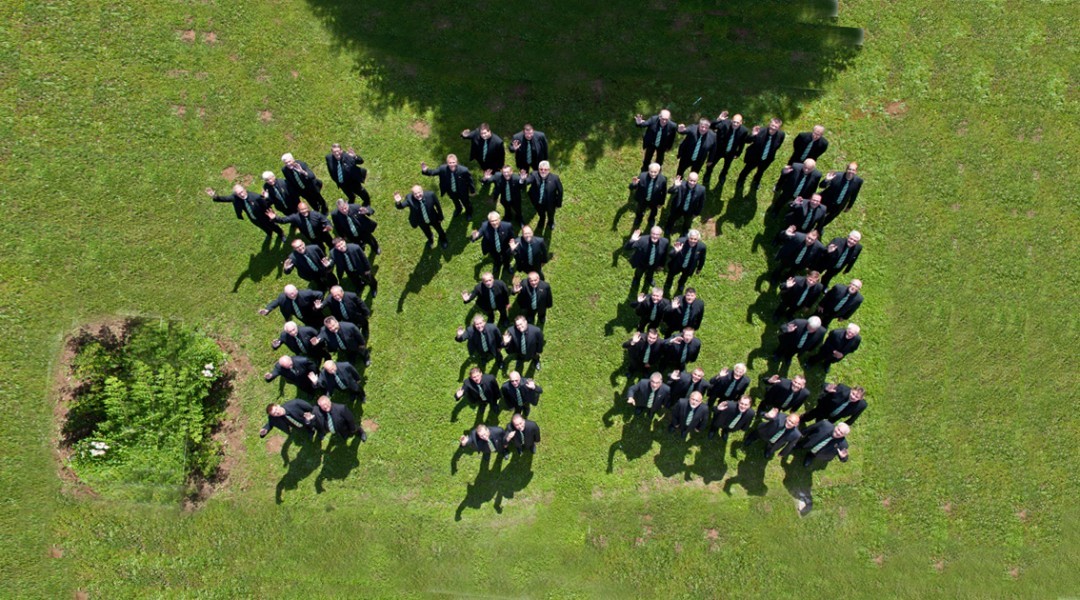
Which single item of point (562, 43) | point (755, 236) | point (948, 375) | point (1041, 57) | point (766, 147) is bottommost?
point (948, 375)

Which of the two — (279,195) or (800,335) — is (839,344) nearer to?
(800,335)

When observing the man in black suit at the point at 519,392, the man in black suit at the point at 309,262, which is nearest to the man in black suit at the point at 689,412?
the man in black suit at the point at 519,392

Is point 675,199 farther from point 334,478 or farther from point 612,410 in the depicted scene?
point 334,478

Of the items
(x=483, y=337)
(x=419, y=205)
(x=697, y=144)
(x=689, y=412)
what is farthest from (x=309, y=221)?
(x=689, y=412)

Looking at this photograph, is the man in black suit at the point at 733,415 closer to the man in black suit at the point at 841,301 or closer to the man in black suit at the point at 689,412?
the man in black suit at the point at 689,412

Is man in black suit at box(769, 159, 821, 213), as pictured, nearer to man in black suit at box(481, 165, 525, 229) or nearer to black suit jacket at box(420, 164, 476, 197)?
man in black suit at box(481, 165, 525, 229)

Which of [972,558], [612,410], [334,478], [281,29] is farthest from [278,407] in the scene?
[972,558]
